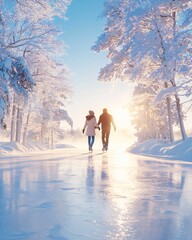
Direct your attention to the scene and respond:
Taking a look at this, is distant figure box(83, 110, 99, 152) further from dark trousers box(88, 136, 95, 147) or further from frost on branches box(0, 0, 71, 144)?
frost on branches box(0, 0, 71, 144)

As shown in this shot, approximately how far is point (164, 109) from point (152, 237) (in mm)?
38403

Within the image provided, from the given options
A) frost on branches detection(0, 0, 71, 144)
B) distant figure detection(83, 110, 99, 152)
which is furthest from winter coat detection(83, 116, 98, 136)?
frost on branches detection(0, 0, 71, 144)

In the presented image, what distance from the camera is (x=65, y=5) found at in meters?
14.6

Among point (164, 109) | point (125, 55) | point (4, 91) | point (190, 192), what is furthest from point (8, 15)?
point (164, 109)

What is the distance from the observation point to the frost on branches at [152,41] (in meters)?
13.9

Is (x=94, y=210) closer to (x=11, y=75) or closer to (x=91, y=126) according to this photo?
(x=11, y=75)

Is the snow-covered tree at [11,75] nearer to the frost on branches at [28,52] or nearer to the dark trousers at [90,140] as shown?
the frost on branches at [28,52]

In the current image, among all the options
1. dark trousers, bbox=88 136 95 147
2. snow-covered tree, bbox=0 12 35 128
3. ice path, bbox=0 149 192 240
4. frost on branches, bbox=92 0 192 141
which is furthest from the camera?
dark trousers, bbox=88 136 95 147

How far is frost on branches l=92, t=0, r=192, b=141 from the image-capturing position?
45.7 feet

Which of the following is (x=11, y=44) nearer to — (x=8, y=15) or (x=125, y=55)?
(x=8, y=15)

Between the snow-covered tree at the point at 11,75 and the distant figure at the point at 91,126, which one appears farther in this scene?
the distant figure at the point at 91,126

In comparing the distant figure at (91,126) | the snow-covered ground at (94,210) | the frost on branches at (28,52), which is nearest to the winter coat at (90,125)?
the distant figure at (91,126)

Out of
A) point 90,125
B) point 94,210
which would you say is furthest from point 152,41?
point 94,210

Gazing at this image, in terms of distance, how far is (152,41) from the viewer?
15484mm
